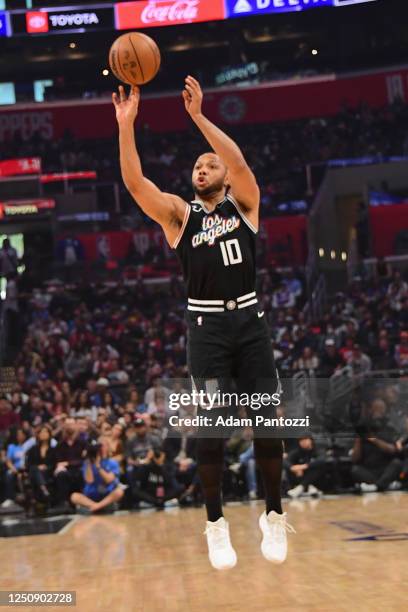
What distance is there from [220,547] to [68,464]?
9.16 metres

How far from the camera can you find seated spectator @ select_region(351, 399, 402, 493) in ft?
48.1

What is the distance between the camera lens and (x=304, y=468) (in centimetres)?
1491

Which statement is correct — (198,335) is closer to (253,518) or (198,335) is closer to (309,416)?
(253,518)

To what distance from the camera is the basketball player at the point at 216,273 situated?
6.01 m

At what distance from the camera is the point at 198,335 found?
6.10m

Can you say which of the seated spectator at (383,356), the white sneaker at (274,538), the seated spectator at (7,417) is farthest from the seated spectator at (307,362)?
the white sneaker at (274,538)

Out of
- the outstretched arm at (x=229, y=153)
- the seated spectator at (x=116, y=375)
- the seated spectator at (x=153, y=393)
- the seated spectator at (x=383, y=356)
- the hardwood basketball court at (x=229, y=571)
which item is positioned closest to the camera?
the outstretched arm at (x=229, y=153)

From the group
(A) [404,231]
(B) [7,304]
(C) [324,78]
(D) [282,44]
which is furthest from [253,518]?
(D) [282,44]

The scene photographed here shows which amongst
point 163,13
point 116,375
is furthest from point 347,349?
point 163,13

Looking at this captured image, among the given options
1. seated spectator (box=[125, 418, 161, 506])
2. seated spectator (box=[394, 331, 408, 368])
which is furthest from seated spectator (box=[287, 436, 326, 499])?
seated spectator (box=[394, 331, 408, 368])

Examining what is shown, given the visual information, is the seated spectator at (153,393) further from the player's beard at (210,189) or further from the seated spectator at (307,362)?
the player's beard at (210,189)

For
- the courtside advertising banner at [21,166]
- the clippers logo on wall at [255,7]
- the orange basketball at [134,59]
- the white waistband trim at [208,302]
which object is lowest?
the white waistband trim at [208,302]

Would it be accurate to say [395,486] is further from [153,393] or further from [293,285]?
[293,285]

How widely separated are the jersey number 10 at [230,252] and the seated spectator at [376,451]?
30.0 feet
